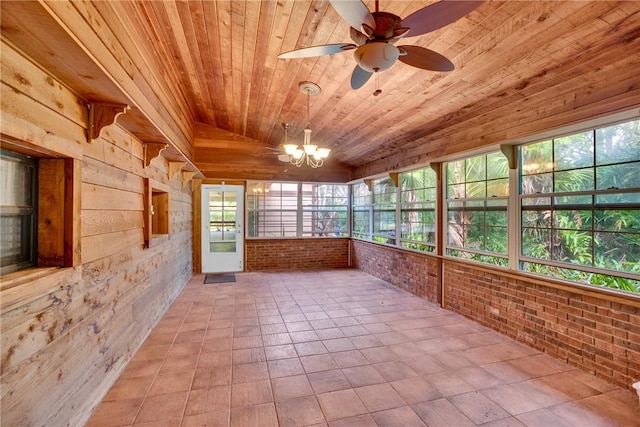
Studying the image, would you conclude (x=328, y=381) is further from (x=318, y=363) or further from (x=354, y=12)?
(x=354, y=12)

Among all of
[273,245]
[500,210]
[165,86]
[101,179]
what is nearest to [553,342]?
[500,210]

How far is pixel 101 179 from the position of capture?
2.07 meters

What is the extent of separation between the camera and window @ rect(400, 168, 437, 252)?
4.44 metres

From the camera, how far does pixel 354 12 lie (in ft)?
4.56

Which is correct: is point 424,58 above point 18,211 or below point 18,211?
above

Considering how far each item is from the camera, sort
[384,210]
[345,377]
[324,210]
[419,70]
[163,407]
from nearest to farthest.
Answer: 1. [163,407]
2. [345,377]
3. [419,70]
4. [384,210]
5. [324,210]

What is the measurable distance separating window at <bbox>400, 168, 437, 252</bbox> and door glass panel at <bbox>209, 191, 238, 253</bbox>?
Result: 3.57m

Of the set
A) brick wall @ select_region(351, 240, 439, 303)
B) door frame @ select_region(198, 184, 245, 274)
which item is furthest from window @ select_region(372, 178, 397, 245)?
door frame @ select_region(198, 184, 245, 274)

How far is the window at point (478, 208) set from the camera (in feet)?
10.9

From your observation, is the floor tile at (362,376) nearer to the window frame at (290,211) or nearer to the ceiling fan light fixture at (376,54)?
the ceiling fan light fixture at (376,54)

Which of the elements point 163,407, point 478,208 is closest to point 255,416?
point 163,407

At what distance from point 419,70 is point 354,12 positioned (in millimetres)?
1520

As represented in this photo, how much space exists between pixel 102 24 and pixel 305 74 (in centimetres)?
183

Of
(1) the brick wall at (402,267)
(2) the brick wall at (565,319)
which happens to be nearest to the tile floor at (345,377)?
(2) the brick wall at (565,319)
